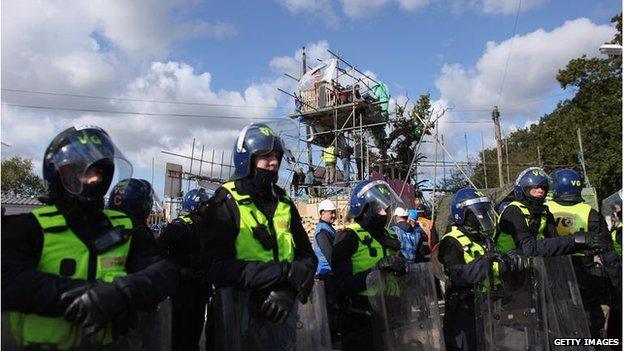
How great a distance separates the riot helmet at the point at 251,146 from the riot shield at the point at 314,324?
86cm

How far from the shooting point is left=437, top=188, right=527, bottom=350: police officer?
13.2ft

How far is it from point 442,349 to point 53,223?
2.81 m

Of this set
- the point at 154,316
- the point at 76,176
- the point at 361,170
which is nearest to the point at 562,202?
the point at 154,316

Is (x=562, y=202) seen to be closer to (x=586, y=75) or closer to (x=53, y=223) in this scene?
(x=53, y=223)

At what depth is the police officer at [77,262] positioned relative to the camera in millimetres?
→ 2121

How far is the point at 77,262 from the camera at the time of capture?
228 centimetres

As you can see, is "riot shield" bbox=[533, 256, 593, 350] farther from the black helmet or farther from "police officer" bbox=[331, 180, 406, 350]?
the black helmet

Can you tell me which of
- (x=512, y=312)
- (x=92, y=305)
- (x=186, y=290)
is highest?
(x=92, y=305)

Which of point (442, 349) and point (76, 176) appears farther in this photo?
point (442, 349)

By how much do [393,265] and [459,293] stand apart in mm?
856

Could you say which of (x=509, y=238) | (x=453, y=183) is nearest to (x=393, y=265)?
(x=509, y=238)

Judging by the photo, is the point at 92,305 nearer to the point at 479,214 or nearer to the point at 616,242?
the point at 479,214

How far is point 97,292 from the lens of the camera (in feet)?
6.97

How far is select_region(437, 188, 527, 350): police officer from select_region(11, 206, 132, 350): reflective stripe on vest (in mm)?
2683
